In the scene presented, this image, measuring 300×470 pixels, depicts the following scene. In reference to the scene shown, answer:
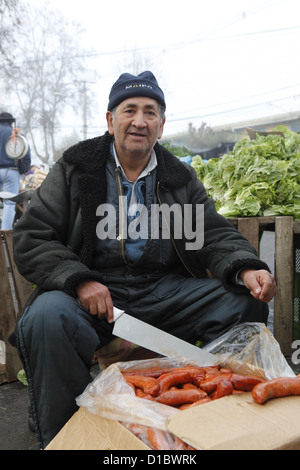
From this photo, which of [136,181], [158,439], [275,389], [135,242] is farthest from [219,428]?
[136,181]

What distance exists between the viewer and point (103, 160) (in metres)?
2.60

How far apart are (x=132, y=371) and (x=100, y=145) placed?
4.60 ft

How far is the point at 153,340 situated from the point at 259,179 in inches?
97.2

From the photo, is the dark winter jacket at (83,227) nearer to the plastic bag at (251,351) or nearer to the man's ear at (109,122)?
the man's ear at (109,122)

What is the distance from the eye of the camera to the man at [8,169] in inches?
306

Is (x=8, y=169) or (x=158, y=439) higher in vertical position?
(x=8, y=169)

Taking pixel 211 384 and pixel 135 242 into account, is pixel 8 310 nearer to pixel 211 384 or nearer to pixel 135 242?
pixel 135 242

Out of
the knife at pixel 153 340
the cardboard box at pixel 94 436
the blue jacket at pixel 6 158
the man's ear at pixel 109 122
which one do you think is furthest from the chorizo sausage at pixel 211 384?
the blue jacket at pixel 6 158

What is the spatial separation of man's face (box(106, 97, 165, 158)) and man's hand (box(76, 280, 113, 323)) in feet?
3.05

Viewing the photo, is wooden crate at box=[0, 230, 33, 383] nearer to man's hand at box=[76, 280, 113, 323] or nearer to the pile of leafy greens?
man's hand at box=[76, 280, 113, 323]

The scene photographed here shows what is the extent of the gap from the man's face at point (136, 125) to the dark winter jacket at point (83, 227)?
148 mm

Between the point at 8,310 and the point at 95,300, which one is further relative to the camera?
the point at 8,310

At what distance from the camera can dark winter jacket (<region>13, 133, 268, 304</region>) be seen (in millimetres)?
2254

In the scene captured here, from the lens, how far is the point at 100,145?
263 centimetres
